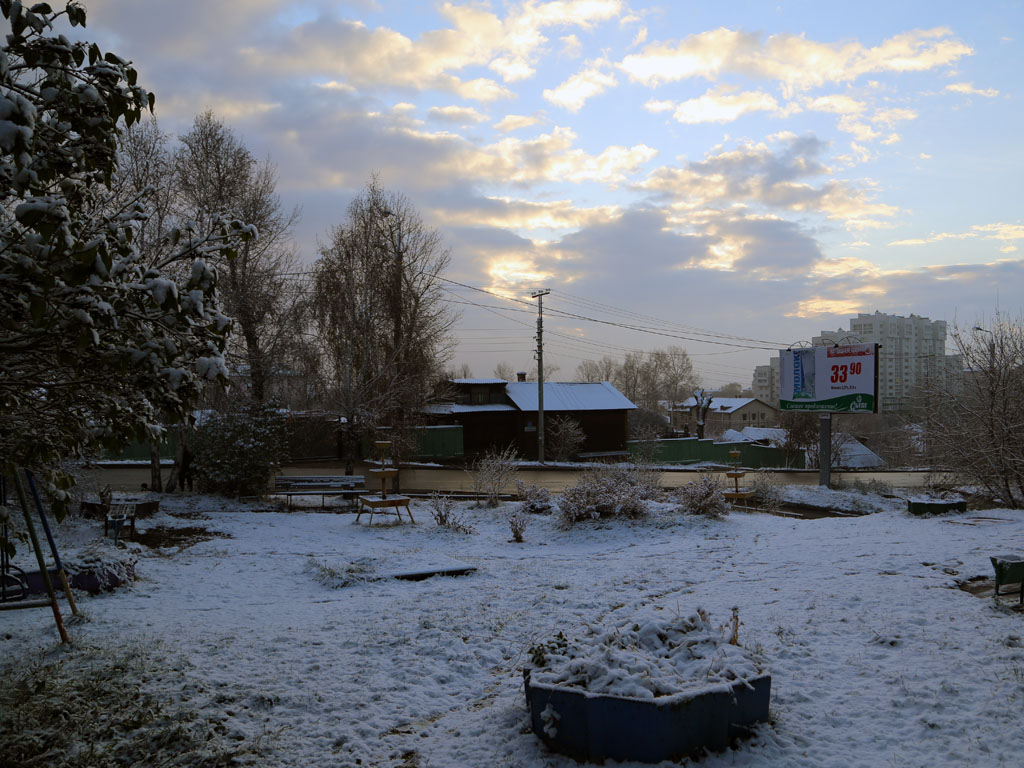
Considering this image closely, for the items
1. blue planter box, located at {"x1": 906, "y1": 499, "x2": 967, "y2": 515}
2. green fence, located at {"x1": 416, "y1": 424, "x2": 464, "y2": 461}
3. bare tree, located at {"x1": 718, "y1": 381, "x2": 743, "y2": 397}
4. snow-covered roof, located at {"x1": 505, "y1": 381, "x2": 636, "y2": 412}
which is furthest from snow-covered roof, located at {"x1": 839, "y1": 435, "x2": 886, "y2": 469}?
bare tree, located at {"x1": 718, "y1": 381, "x2": 743, "y2": 397}

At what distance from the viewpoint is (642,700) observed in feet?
11.9

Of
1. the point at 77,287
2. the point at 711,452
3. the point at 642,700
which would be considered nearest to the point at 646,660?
the point at 642,700

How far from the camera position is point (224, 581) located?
868 centimetres

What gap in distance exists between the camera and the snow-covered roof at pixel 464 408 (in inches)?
1358

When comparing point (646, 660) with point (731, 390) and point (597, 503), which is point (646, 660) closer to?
point (597, 503)

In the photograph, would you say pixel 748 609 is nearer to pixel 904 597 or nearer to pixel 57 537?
pixel 904 597

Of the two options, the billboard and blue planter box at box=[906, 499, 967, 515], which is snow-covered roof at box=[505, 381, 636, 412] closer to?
the billboard

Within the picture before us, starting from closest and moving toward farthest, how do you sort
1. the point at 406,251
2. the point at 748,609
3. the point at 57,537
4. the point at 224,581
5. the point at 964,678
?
1. the point at 964,678
2. the point at 748,609
3. the point at 224,581
4. the point at 57,537
5. the point at 406,251

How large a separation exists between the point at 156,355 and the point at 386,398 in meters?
19.5

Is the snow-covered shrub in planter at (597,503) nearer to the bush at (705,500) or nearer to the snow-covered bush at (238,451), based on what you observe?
the bush at (705,500)

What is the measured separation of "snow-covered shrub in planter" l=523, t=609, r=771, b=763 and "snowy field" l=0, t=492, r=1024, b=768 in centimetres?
15

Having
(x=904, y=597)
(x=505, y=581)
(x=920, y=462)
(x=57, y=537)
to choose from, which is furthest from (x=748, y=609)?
(x=920, y=462)

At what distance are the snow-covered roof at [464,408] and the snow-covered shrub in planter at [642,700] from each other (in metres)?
29.8

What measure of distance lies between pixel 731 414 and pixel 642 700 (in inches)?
2872
